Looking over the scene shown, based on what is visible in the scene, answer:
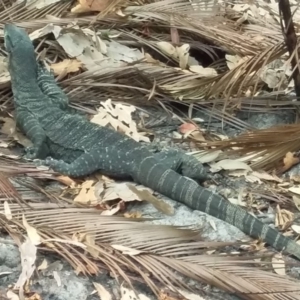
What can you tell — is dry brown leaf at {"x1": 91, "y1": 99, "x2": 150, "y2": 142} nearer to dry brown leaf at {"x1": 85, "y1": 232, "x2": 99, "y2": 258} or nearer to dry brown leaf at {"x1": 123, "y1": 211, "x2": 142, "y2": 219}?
dry brown leaf at {"x1": 123, "y1": 211, "x2": 142, "y2": 219}

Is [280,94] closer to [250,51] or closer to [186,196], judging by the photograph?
[250,51]

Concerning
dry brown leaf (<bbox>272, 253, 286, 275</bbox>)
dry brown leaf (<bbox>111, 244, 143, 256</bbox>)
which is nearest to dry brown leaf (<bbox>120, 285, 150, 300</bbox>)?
dry brown leaf (<bbox>111, 244, 143, 256</bbox>)

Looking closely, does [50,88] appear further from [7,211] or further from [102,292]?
[102,292]

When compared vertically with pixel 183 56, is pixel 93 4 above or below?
above

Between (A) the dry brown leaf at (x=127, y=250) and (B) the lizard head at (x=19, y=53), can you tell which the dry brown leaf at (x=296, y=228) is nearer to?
(A) the dry brown leaf at (x=127, y=250)

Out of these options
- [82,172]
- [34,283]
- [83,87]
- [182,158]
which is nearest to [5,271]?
[34,283]

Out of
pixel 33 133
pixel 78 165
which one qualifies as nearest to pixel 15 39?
pixel 33 133
